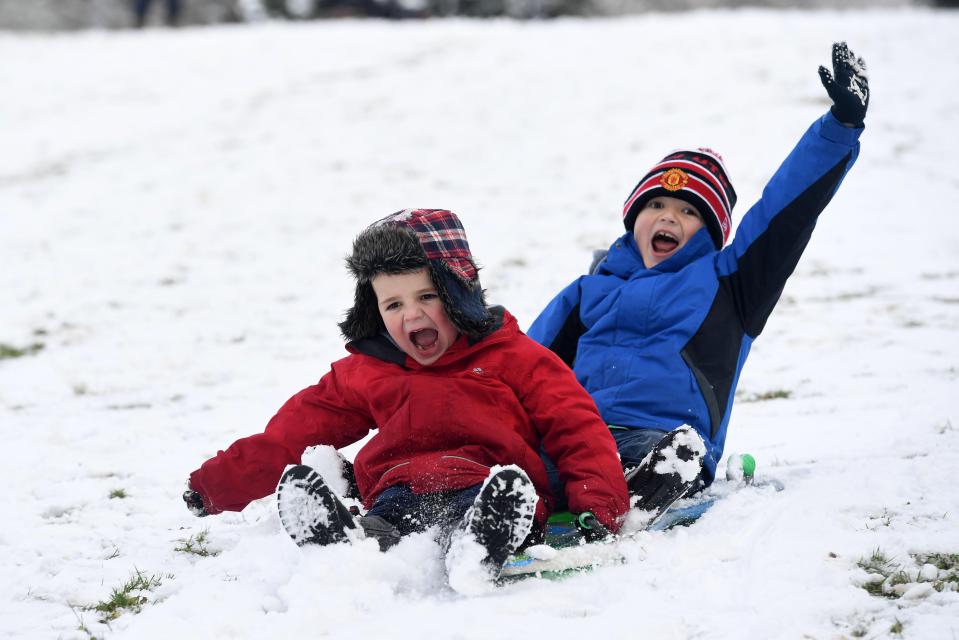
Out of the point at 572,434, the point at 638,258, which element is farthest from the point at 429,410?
the point at 638,258

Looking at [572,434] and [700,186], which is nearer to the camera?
[572,434]

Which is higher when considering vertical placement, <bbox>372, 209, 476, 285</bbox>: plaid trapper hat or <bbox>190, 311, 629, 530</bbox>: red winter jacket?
<bbox>372, 209, 476, 285</bbox>: plaid trapper hat

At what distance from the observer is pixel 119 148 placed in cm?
1338

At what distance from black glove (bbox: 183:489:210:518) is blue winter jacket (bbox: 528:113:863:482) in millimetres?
1491

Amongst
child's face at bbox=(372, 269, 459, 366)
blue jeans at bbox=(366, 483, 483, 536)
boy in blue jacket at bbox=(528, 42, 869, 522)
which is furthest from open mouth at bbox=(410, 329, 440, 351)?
boy in blue jacket at bbox=(528, 42, 869, 522)

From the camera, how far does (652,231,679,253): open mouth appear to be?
387 cm

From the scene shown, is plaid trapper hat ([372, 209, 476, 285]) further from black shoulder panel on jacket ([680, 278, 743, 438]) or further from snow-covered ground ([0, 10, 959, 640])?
black shoulder panel on jacket ([680, 278, 743, 438])

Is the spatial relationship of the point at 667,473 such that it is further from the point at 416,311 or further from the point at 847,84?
the point at 847,84

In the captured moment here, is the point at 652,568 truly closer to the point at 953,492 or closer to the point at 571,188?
the point at 953,492

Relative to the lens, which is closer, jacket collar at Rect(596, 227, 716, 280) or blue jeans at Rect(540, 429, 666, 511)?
blue jeans at Rect(540, 429, 666, 511)

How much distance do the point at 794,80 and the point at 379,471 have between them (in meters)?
12.4

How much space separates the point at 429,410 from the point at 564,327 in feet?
3.70

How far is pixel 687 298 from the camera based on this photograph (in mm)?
3613

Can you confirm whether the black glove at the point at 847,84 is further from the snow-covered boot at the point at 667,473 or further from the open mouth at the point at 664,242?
the snow-covered boot at the point at 667,473
